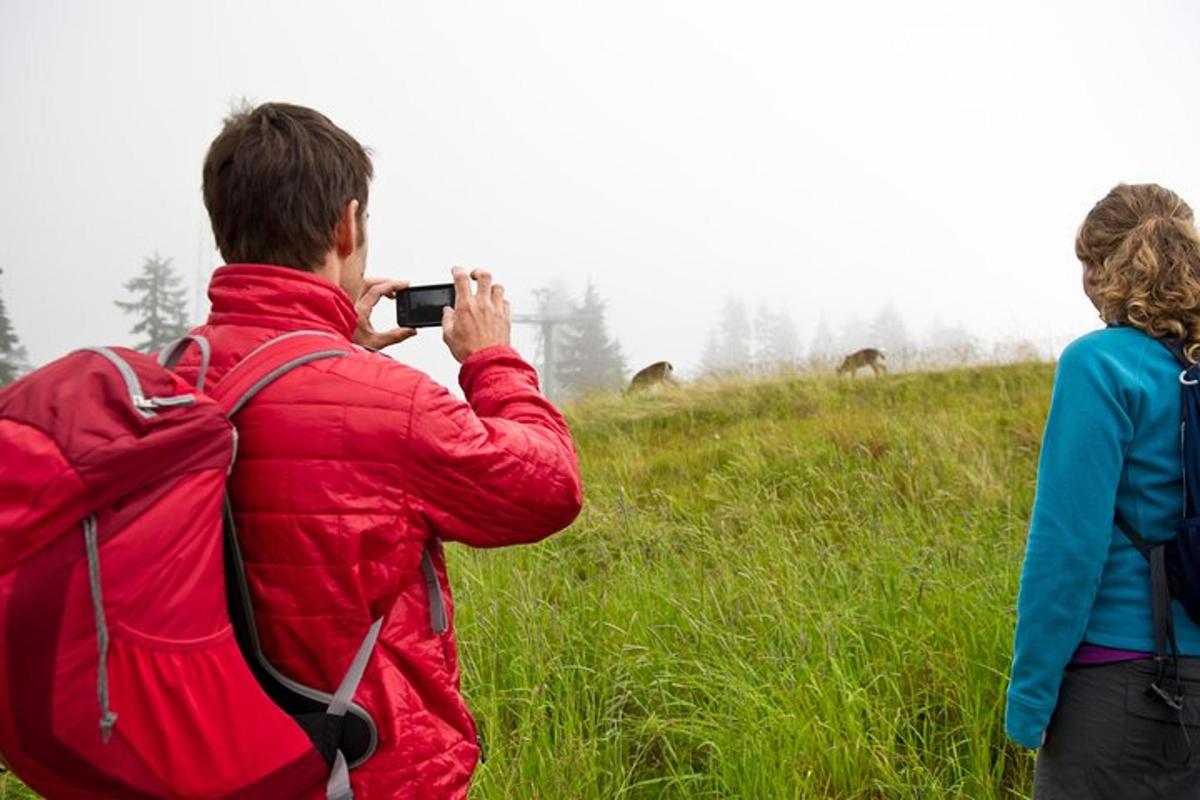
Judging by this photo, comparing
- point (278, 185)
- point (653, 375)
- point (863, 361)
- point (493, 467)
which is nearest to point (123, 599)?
point (493, 467)

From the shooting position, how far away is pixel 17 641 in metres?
1.03

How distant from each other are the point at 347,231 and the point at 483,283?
27 centimetres

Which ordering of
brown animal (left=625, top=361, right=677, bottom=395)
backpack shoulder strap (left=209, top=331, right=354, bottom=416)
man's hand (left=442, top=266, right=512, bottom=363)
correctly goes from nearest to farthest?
backpack shoulder strap (left=209, top=331, right=354, bottom=416)
man's hand (left=442, top=266, right=512, bottom=363)
brown animal (left=625, top=361, right=677, bottom=395)

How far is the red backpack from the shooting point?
40.3 inches

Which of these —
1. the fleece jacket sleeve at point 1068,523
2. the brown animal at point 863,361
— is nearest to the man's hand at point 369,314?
the fleece jacket sleeve at point 1068,523

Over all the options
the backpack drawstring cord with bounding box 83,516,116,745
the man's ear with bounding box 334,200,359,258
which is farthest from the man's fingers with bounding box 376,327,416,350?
the backpack drawstring cord with bounding box 83,516,116,745

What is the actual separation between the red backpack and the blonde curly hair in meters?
1.95

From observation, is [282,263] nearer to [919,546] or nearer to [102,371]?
[102,371]

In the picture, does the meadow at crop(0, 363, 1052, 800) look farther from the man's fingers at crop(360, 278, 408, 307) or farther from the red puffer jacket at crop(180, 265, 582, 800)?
the man's fingers at crop(360, 278, 408, 307)

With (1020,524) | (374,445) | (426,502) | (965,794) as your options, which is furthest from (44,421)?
(1020,524)

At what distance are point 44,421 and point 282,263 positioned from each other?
52 centimetres

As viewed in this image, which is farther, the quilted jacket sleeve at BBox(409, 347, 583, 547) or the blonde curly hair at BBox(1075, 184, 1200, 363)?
the blonde curly hair at BBox(1075, 184, 1200, 363)

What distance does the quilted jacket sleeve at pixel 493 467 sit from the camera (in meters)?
1.33

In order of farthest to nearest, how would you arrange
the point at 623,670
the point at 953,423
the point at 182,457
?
the point at 953,423
the point at 623,670
the point at 182,457
